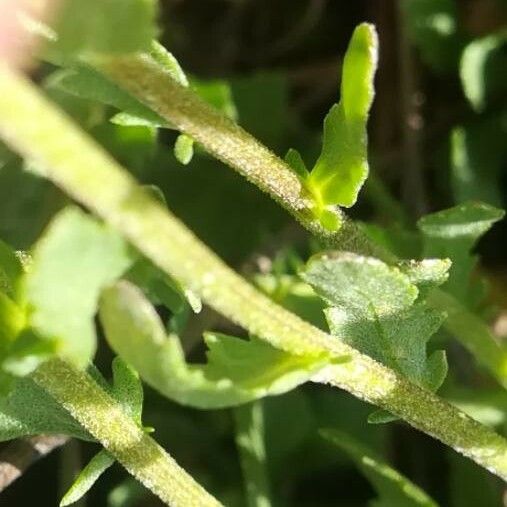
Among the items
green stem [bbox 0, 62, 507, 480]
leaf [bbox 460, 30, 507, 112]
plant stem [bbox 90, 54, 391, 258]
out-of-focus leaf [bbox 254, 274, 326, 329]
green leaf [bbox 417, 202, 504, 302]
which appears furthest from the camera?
leaf [bbox 460, 30, 507, 112]

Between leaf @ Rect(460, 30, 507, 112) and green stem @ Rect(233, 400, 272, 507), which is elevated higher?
leaf @ Rect(460, 30, 507, 112)

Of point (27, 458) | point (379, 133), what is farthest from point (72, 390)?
point (379, 133)

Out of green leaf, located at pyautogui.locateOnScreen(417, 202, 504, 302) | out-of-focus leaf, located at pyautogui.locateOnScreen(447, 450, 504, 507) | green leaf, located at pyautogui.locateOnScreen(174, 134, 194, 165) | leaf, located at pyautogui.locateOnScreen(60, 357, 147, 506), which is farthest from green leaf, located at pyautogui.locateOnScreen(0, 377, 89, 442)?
out-of-focus leaf, located at pyautogui.locateOnScreen(447, 450, 504, 507)

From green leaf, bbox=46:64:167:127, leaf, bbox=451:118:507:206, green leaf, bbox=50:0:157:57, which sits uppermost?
green leaf, bbox=50:0:157:57

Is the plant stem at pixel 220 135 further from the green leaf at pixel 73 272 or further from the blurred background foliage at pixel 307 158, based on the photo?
the blurred background foliage at pixel 307 158

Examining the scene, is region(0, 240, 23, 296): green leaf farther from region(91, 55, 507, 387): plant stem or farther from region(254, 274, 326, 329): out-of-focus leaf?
region(254, 274, 326, 329): out-of-focus leaf

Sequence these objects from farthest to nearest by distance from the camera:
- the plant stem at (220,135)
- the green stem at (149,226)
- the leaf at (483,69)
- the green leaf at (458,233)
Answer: the leaf at (483,69), the green leaf at (458,233), the plant stem at (220,135), the green stem at (149,226)

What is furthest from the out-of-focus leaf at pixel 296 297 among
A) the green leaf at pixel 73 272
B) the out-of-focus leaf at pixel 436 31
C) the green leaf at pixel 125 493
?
the green leaf at pixel 73 272
